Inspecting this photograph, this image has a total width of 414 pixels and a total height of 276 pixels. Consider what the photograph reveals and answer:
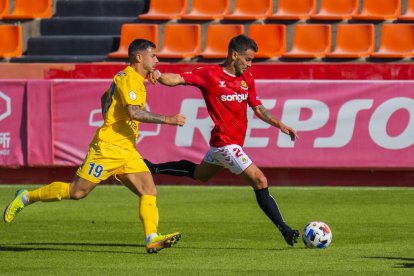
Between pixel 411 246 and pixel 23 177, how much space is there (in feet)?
31.1

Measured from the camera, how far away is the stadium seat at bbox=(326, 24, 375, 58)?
2178cm

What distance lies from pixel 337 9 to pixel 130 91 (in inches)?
502

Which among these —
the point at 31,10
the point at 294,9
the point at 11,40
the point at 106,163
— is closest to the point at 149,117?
the point at 106,163

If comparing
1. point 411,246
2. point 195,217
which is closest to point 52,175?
point 195,217

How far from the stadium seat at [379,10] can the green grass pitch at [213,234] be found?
5.53 metres

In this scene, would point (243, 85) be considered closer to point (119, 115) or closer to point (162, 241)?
point (119, 115)

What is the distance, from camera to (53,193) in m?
11.0

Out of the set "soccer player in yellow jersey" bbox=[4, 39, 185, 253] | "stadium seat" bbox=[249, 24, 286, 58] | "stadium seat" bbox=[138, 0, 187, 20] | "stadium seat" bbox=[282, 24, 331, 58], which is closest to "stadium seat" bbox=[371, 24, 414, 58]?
"stadium seat" bbox=[282, 24, 331, 58]

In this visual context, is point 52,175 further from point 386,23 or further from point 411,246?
point 411,246

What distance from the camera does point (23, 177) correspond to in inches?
754

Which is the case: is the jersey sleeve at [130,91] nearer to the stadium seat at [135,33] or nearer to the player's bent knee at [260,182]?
the player's bent knee at [260,182]

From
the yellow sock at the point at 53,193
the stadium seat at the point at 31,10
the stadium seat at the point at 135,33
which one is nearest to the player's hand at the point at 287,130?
the yellow sock at the point at 53,193

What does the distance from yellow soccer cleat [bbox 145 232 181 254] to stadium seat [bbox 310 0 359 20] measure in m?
12.7

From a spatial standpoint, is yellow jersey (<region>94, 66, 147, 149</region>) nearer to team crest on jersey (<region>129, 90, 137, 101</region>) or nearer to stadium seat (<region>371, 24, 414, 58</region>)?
team crest on jersey (<region>129, 90, 137, 101</region>)
